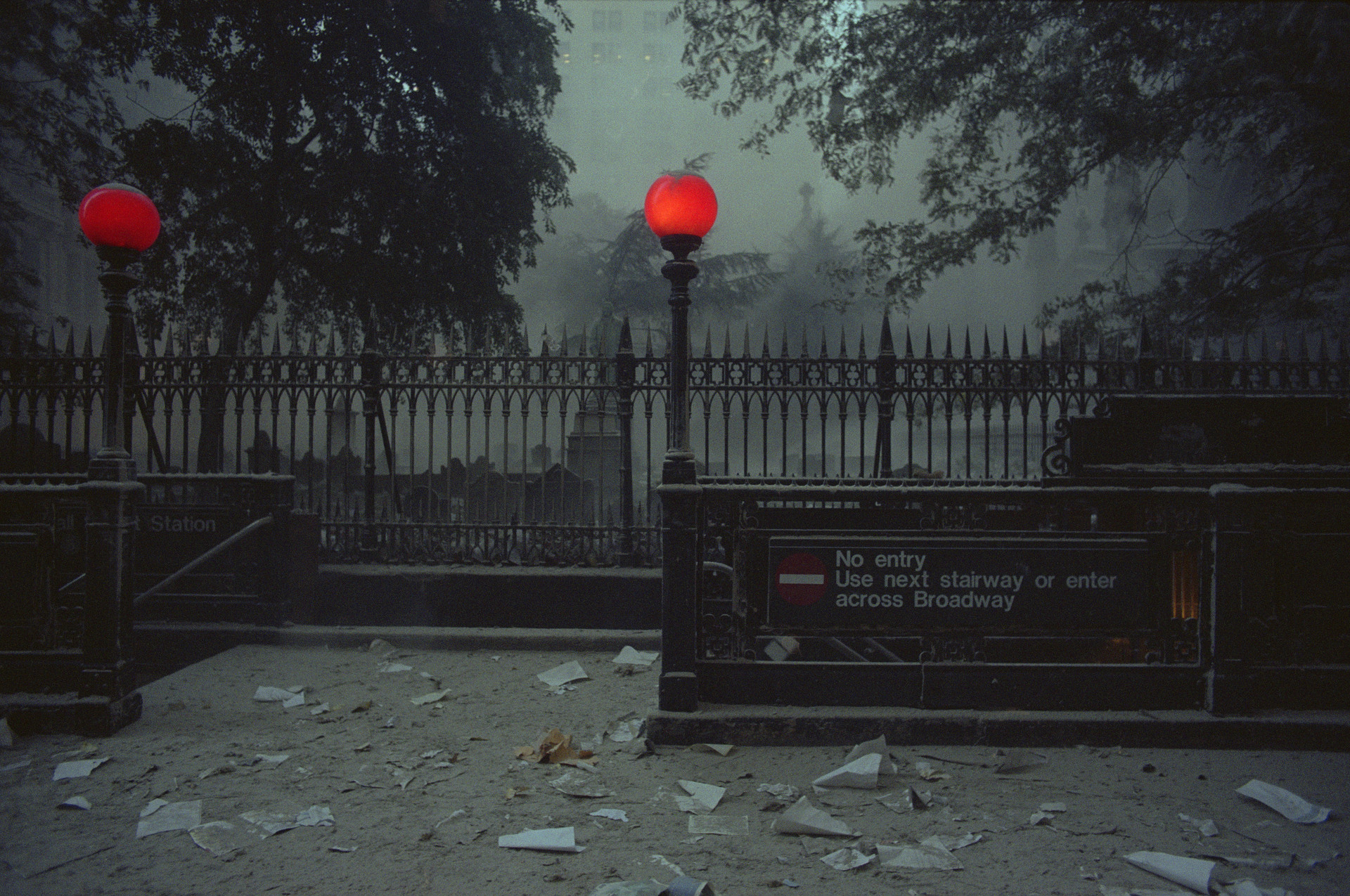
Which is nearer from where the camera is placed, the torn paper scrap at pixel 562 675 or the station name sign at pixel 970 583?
the station name sign at pixel 970 583

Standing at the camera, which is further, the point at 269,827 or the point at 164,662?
the point at 164,662

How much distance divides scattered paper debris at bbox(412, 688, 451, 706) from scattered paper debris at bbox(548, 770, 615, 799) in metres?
1.83

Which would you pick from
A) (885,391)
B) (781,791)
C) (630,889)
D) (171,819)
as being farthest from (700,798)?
(885,391)

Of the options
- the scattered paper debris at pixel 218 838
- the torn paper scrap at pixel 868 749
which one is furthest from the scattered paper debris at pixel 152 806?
the torn paper scrap at pixel 868 749

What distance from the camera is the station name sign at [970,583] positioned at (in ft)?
15.7

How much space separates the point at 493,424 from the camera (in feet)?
120

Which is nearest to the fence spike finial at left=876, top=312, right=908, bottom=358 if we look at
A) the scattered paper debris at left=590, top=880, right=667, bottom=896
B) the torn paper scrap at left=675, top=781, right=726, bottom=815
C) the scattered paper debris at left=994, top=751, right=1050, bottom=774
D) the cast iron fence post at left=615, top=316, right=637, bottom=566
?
the cast iron fence post at left=615, top=316, right=637, bottom=566

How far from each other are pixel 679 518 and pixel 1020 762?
96.5 inches

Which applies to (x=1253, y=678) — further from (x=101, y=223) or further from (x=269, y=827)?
(x=101, y=223)

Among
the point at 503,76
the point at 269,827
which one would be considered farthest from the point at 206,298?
the point at 269,827

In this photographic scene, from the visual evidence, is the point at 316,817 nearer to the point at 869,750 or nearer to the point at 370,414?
the point at 869,750

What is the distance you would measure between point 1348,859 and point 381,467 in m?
22.1

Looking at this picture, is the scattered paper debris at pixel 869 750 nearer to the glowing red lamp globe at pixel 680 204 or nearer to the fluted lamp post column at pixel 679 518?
the fluted lamp post column at pixel 679 518

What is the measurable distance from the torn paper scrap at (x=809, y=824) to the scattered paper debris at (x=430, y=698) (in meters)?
3.11
